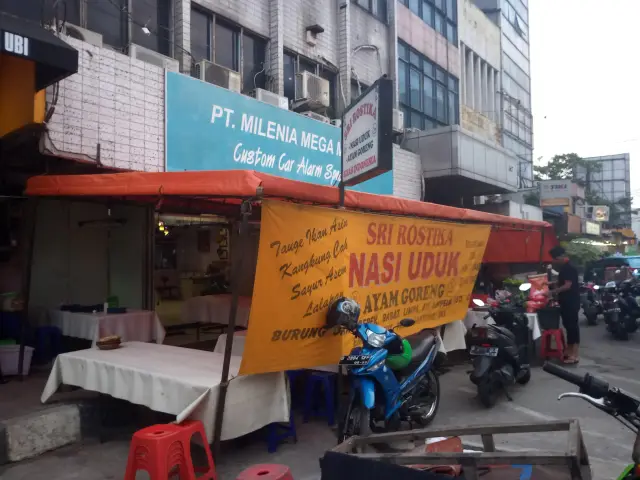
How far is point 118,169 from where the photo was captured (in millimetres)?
7562

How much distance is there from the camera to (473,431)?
2801 millimetres

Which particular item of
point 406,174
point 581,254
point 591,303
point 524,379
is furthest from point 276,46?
point 581,254

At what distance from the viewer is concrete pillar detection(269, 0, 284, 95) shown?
11.2 meters

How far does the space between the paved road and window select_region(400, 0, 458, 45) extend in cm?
1336

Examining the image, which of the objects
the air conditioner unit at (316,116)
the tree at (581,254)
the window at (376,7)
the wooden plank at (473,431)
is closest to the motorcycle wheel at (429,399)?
the wooden plank at (473,431)

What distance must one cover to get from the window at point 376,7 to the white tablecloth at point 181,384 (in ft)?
39.7

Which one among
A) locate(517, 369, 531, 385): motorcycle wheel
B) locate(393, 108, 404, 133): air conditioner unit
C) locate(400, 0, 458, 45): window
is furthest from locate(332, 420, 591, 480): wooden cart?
locate(400, 0, 458, 45): window

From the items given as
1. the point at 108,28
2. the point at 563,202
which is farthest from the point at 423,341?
the point at 563,202

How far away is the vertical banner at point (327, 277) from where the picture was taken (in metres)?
4.41

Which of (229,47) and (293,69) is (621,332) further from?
(229,47)

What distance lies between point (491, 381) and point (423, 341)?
1114 mm

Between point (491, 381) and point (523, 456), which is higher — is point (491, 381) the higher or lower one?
the lower one

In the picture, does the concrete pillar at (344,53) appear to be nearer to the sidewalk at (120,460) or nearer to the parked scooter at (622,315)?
the parked scooter at (622,315)

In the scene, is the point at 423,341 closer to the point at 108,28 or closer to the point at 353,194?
the point at 353,194
